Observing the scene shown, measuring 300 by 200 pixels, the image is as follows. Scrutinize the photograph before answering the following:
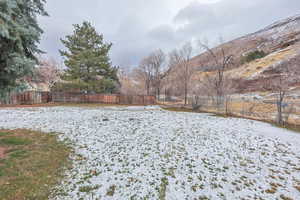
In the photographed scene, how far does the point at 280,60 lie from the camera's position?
28.6 metres

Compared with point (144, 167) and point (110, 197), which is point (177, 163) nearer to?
point (144, 167)

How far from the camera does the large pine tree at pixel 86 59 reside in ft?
55.9

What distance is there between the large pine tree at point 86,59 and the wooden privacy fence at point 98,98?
1.16m

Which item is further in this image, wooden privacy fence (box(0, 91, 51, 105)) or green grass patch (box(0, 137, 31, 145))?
wooden privacy fence (box(0, 91, 51, 105))

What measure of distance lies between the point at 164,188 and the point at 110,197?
120 cm

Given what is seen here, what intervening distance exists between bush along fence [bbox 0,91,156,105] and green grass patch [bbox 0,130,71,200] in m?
13.1

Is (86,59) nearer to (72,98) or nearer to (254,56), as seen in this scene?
(72,98)

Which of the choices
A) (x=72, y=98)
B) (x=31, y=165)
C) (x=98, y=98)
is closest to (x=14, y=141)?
(x=31, y=165)

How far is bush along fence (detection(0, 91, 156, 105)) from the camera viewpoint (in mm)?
14734

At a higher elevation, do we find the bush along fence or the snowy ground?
the bush along fence

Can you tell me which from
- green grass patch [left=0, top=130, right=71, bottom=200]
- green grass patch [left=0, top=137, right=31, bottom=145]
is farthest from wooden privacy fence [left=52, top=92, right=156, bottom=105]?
green grass patch [left=0, top=137, right=31, bottom=145]

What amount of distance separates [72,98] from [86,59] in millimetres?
5855

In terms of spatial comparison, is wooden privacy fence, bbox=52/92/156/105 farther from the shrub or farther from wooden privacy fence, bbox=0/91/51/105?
Answer: the shrub

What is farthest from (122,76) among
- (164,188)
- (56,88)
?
(164,188)
